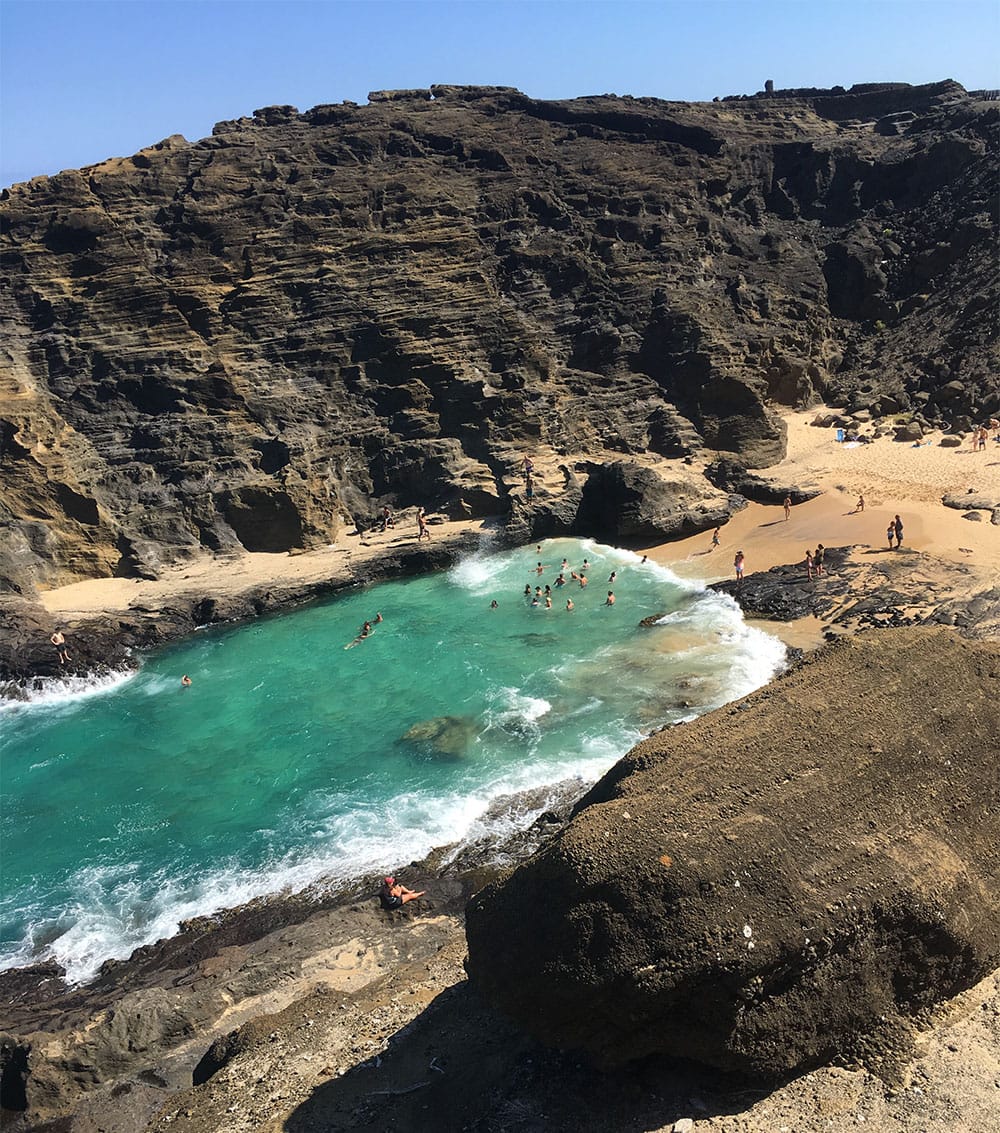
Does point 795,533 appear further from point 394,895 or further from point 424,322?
point 394,895

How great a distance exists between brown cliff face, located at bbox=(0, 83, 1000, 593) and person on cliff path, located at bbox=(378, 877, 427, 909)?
19.0m

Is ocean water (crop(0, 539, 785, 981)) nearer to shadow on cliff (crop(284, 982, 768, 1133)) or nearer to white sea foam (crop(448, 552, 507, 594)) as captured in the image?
white sea foam (crop(448, 552, 507, 594))

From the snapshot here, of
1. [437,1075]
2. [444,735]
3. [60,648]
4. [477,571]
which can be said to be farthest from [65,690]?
[437,1075]

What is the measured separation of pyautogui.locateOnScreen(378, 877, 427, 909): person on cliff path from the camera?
1452 centimetres

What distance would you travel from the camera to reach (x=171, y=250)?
120 ft

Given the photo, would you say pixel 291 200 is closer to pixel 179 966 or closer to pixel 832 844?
pixel 179 966

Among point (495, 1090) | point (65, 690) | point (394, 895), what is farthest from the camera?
point (65, 690)

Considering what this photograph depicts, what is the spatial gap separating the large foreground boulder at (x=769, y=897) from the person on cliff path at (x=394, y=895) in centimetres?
691

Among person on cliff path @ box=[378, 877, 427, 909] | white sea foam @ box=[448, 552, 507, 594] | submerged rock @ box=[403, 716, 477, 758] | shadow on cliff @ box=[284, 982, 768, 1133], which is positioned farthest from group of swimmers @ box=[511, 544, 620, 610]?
shadow on cliff @ box=[284, 982, 768, 1133]

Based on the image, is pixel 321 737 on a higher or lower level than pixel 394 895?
higher

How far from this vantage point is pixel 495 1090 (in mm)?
8062

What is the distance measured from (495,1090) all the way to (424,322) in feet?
106

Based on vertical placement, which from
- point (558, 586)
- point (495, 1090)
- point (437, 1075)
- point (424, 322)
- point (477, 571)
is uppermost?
point (424, 322)

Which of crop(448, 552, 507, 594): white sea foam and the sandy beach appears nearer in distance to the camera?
the sandy beach
